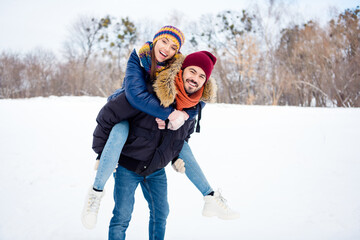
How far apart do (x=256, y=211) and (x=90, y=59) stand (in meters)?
23.0

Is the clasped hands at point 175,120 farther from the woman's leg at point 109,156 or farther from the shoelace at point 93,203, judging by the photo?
the shoelace at point 93,203

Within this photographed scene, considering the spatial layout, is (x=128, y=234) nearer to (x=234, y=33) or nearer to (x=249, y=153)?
(x=249, y=153)

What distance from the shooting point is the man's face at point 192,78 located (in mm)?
1745

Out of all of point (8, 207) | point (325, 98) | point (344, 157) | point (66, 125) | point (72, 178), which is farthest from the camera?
point (325, 98)

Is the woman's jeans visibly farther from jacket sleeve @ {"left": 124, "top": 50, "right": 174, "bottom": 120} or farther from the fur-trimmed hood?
the fur-trimmed hood

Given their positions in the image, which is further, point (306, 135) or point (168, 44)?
point (306, 135)

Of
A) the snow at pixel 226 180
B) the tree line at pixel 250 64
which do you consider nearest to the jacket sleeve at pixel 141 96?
the snow at pixel 226 180

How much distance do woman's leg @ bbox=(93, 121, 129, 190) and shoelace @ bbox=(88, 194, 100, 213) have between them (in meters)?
0.06

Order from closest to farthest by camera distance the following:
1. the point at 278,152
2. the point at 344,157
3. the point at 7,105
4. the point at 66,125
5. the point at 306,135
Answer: the point at 344,157
the point at 278,152
the point at 306,135
the point at 66,125
the point at 7,105

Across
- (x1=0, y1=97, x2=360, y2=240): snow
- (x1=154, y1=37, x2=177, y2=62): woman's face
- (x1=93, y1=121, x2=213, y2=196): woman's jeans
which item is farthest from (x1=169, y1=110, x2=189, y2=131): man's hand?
(x1=0, y1=97, x2=360, y2=240): snow

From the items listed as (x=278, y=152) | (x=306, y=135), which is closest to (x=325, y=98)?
(x=306, y=135)

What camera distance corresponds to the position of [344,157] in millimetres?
4105

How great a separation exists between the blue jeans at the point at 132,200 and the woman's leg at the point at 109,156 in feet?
0.63

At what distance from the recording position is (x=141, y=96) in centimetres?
155
